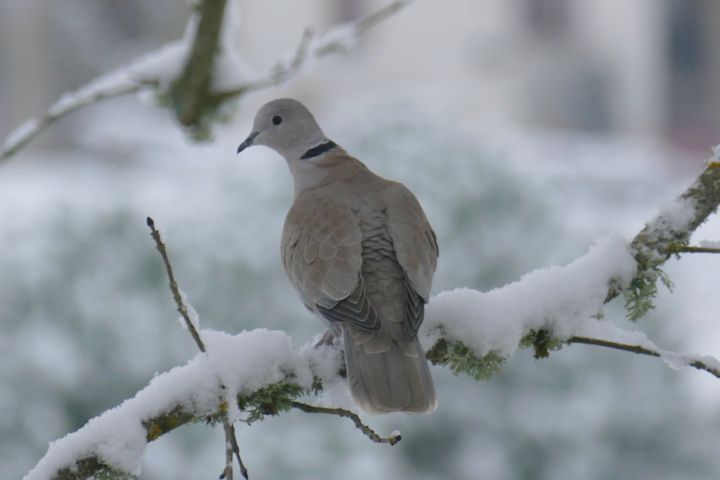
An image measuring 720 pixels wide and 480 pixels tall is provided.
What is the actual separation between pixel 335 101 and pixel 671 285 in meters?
12.4

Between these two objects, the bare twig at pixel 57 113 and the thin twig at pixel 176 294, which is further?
the bare twig at pixel 57 113

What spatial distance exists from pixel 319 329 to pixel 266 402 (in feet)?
7.82

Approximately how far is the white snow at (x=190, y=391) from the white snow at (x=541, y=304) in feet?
0.94

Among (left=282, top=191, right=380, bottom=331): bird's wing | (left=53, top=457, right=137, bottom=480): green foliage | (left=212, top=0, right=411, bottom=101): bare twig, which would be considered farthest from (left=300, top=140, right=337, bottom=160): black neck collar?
(left=53, top=457, right=137, bottom=480): green foliage

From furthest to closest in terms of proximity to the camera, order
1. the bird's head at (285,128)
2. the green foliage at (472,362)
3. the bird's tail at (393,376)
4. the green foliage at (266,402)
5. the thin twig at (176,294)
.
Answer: the bird's head at (285,128) → the bird's tail at (393,376) → the green foliage at (472,362) → the green foliage at (266,402) → the thin twig at (176,294)

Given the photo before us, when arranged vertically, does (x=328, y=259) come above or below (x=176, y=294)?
above

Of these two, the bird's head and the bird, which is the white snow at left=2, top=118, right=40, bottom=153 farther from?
the bird's head

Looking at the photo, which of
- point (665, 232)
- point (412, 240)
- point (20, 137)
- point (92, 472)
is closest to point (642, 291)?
point (665, 232)

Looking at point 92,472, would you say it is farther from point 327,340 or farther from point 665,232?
point 665,232

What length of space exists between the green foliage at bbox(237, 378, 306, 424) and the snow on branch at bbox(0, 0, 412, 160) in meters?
0.68

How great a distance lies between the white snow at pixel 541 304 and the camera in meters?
1.89

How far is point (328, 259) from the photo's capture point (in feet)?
7.63

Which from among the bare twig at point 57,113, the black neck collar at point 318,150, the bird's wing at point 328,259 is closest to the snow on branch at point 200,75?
the bare twig at point 57,113

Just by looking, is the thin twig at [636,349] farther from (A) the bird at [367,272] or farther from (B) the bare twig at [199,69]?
(B) the bare twig at [199,69]
